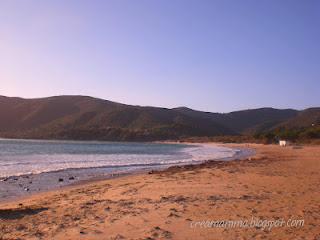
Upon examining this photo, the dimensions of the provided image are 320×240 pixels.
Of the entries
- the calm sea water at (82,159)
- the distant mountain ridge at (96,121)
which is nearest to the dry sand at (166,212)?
the calm sea water at (82,159)

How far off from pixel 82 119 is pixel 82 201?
504ft

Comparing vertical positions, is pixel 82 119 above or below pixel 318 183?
above

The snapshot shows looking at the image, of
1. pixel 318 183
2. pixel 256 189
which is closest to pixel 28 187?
pixel 256 189

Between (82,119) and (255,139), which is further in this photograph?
(82,119)

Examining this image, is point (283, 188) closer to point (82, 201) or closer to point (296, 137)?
point (82, 201)

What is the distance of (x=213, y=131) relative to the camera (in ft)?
551

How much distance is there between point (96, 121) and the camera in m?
161

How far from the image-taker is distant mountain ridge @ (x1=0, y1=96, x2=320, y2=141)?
144250 millimetres

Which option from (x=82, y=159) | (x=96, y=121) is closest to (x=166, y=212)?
(x=82, y=159)

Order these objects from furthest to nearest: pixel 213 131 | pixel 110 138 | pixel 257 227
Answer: pixel 213 131 → pixel 110 138 → pixel 257 227

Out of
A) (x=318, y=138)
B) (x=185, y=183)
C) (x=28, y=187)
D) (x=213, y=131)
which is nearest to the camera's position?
(x=185, y=183)

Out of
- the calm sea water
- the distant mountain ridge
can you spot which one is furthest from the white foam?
the distant mountain ridge

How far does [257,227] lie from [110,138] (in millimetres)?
134563

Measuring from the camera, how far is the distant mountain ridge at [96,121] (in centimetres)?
14425
